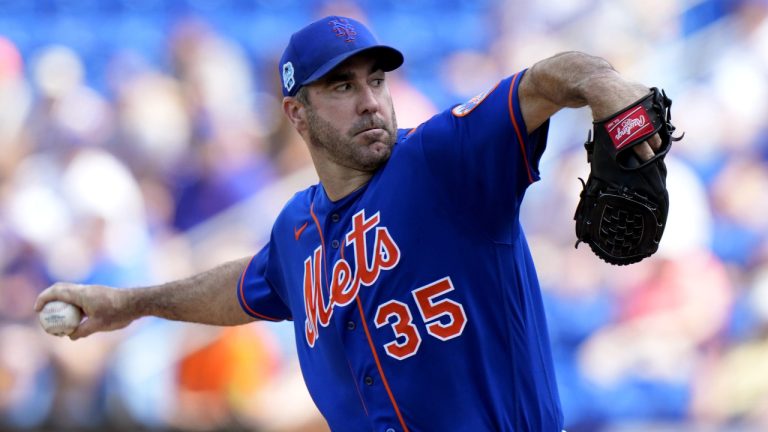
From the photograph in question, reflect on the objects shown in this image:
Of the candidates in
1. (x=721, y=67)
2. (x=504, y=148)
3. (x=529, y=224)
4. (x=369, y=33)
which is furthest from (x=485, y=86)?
(x=504, y=148)

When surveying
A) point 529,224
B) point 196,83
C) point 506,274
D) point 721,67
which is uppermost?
point 196,83

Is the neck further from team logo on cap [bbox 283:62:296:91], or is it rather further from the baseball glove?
the baseball glove

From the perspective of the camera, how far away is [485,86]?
788 centimetres

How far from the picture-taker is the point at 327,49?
3508 millimetres

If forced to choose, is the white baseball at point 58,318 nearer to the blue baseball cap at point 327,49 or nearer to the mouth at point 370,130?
the blue baseball cap at point 327,49

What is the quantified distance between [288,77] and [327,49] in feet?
0.88

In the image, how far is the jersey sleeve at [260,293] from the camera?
4.20 metres

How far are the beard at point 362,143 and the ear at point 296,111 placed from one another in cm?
16

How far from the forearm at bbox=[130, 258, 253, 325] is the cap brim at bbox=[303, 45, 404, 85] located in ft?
3.56

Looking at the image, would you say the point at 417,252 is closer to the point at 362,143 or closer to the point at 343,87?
the point at 362,143

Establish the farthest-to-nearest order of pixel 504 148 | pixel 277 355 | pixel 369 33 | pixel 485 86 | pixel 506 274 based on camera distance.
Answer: pixel 485 86, pixel 277 355, pixel 369 33, pixel 506 274, pixel 504 148

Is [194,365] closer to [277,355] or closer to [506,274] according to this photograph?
[277,355]

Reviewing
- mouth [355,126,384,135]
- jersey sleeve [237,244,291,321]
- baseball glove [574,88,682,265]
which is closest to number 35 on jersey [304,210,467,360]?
mouth [355,126,384,135]

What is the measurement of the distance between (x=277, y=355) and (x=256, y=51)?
2.45 m
